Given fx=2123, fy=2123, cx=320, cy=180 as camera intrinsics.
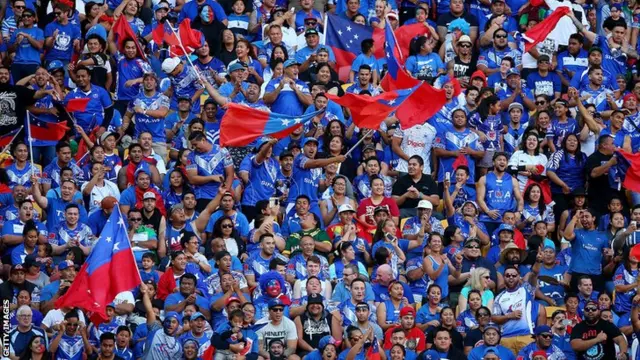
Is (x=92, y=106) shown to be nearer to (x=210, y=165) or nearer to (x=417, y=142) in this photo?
(x=210, y=165)

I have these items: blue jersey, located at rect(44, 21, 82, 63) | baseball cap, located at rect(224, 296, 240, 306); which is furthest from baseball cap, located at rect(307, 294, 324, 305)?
blue jersey, located at rect(44, 21, 82, 63)

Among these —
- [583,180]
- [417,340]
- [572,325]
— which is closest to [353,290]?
[417,340]

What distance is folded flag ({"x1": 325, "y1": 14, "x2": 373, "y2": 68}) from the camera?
28172 mm

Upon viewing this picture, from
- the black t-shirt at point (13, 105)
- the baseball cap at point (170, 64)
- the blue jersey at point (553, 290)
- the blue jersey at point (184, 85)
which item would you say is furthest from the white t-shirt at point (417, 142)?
the black t-shirt at point (13, 105)

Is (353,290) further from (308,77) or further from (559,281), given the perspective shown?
(308,77)

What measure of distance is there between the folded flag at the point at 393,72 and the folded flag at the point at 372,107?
0.40m

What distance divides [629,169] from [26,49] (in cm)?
792

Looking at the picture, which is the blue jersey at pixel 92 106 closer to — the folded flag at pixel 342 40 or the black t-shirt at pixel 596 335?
the folded flag at pixel 342 40

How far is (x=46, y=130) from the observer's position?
26.3m

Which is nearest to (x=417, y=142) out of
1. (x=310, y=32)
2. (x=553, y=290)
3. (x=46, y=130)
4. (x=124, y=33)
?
(x=310, y=32)

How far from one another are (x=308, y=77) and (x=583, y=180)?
13.0 feet

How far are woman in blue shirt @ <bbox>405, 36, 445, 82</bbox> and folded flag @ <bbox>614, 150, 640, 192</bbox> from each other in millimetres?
3044

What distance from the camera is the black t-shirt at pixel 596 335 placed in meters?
23.3

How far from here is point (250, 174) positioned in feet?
83.5
